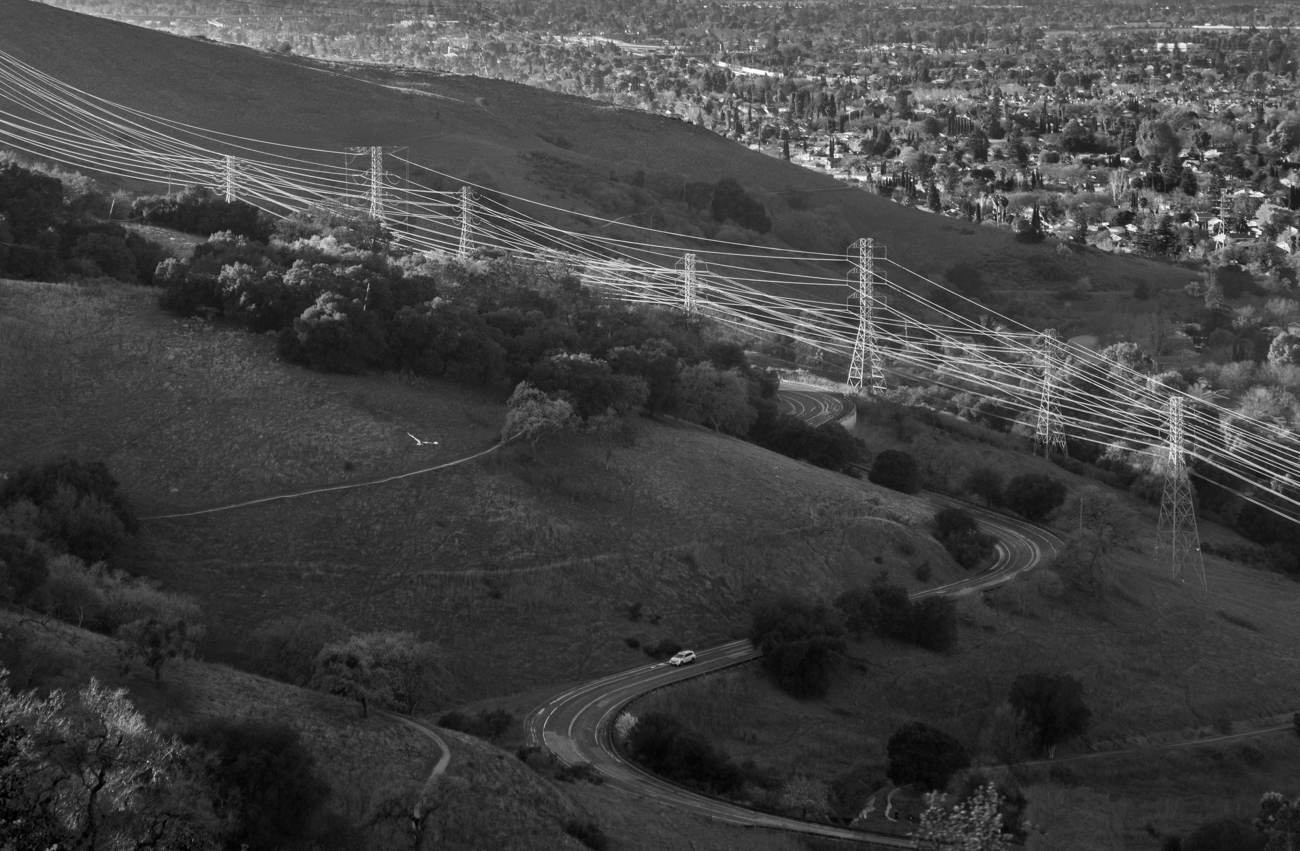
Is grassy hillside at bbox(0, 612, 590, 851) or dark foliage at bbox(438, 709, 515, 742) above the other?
grassy hillside at bbox(0, 612, 590, 851)

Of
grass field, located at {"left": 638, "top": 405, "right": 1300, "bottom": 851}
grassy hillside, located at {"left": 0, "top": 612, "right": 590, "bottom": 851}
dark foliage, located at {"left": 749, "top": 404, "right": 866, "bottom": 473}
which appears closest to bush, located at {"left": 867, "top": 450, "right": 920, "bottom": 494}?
dark foliage, located at {"left": 749, "top": 404, "right": 866, "bottom": 473}

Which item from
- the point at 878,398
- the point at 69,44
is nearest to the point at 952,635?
the point at 878,398

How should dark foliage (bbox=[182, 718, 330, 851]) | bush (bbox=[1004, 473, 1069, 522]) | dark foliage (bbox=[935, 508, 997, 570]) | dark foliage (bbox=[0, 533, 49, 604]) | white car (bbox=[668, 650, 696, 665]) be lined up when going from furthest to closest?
bush (bbox=[1004, 473, 1069, 522]), dark foliage (bbox=[935, 508, 997, 570]), white car (bbox=[668, 650, 696, 665]), dark foliage (bbox=[0, 533, 49, 604]), dark foliage (bbox=[182, 718, 330, 851])

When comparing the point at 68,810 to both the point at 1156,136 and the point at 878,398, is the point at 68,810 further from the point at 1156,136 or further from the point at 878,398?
the point at 1156,136

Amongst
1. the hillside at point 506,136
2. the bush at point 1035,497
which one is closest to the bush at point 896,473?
the bush at point 1035,497

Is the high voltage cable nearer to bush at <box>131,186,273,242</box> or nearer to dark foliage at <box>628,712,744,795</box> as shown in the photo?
bush at <box>131,186,273,242</box>

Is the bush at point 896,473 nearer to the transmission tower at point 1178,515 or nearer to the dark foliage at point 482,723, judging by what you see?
the transmission tower at point 1178,515
